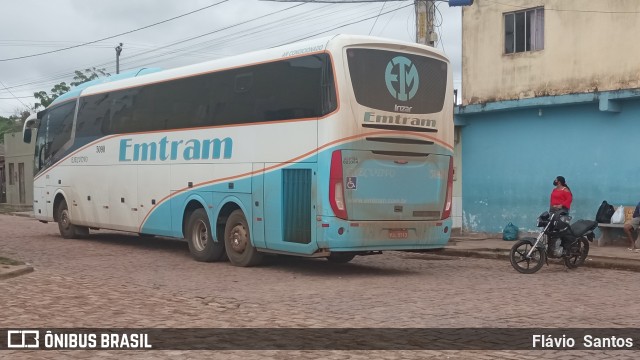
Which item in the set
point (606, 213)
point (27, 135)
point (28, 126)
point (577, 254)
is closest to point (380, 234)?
point (577, 254)

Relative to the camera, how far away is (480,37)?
21.7 m

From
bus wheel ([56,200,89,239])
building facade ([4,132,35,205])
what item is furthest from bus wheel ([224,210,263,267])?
building facade ([4,132,35,205])

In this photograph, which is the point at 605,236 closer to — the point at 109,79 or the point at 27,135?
the point at 109,79

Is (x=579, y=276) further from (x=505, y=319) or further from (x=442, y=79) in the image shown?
(x=505, y=319)

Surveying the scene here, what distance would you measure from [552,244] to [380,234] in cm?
356

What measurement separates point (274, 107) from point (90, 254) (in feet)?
19.8

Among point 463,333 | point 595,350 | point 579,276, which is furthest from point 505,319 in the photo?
point 579,276

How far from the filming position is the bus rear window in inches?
492

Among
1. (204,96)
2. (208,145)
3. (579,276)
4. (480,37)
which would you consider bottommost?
(579,276)

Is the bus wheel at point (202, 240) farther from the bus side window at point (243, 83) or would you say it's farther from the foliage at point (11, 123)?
the foliage at point (11, 123)

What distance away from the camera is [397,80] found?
508 inches

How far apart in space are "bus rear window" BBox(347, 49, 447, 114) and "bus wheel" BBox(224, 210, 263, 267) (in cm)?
352

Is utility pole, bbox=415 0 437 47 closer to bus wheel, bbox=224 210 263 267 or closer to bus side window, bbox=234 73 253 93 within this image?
bus side window, bbox=234 73 253 93

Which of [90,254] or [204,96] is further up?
[204,96]
